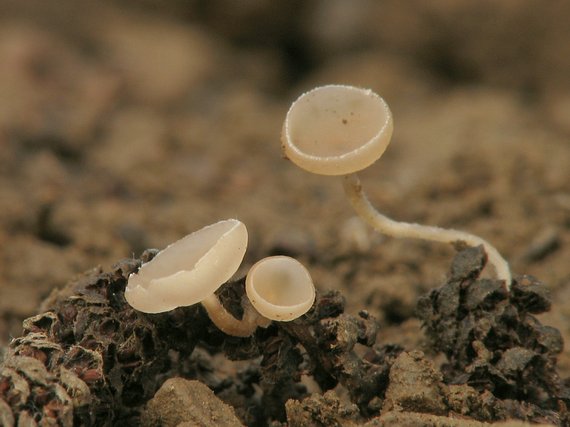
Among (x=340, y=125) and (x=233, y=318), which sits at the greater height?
(x=340, y=125)

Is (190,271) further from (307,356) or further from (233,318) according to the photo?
(307,356)

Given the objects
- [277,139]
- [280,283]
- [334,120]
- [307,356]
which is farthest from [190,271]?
[277,139]

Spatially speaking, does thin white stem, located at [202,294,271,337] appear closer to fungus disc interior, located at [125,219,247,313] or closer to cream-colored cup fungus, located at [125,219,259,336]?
cream-colored cup fungus, located at [125,219,259,336]

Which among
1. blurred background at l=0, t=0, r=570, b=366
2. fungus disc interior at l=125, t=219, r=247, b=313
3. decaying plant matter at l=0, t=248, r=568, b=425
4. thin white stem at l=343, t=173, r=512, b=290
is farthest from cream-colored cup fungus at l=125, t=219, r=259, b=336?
blurred background at l=0, t=0, r=570, b=366

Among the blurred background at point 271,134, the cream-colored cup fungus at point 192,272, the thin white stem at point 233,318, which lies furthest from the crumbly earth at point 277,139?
the cream-colored cup fungus at point 192,272

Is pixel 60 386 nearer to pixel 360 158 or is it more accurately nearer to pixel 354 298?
pixel 360 158

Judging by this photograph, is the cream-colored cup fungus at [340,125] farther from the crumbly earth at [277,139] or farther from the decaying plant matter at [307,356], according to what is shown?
the crumbly earth at [277,139]

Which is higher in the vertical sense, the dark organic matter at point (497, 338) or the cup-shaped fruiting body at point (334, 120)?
the cup-shaped fruiting body at point (334, 120)
